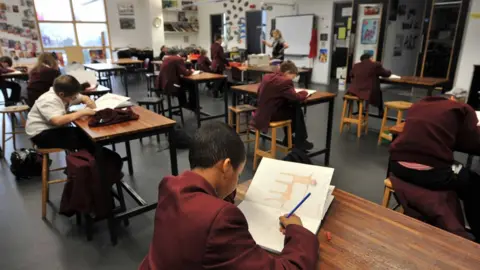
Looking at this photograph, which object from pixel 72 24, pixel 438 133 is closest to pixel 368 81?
pixel 438 133

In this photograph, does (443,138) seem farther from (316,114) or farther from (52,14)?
(52,14)

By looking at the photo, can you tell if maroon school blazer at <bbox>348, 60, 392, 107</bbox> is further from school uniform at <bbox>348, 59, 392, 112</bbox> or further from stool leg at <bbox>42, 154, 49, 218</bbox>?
stool leg at <bbox>42, 154, 49, 218</bbox>

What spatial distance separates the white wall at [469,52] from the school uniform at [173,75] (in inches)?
209

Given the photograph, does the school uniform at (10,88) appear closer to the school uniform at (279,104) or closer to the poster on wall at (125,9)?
the school uniform at (279,104)

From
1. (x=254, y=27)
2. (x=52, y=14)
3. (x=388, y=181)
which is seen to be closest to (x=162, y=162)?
(x=388, y=181)

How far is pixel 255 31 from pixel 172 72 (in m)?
6.27

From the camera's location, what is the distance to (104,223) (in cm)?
253

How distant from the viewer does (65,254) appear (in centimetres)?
216

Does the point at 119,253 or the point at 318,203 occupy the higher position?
the point at 318,203

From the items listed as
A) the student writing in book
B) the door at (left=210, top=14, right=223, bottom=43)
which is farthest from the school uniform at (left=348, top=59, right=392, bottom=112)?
the door at (left=210, top=14, right=223, bottom=43)

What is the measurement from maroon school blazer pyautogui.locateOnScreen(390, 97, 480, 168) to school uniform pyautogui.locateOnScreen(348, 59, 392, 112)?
2.64 meters

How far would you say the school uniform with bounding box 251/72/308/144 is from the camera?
3.15 metres

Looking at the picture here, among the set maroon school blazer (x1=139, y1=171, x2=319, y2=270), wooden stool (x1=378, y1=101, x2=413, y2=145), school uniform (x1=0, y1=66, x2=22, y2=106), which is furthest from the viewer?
school uniform (x1=0, y1=66, x2=22, y2=106)

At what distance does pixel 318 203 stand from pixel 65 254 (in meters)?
1.86
